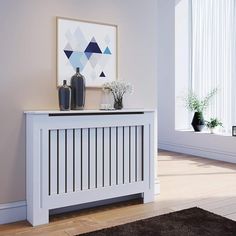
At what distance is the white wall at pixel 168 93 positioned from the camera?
5.53 m

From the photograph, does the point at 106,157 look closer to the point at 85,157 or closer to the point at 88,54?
the point at 85,157

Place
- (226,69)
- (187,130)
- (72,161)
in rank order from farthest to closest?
(187,130), (226,69), (72,161)

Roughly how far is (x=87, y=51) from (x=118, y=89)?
0.45 metres

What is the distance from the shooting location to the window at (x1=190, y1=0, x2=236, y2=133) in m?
5.11

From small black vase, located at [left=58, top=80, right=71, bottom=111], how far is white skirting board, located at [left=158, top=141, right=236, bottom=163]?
10.5 ft

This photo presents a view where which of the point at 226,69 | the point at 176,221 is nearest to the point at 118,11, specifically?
the point at 176,221

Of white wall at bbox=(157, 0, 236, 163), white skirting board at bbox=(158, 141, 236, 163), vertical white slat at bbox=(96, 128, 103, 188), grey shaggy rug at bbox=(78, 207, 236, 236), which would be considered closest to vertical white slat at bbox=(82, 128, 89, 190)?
vertical white slat at bbox=(96, 128, 103, 188)

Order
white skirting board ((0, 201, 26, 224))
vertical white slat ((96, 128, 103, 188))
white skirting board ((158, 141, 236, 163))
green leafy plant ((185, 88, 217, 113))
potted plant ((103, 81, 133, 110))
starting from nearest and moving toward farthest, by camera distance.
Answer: white skirting board ((0, 201, 26, 224)) → vertical white slat ((96, 128, 103, 188)) → potted plant ((103, 81, 133, 110)) → white skirting board ((158, 141, 236, 163)) → green leafy plant ((185, 88, 217, 113))

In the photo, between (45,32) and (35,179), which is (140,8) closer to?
(45,32)

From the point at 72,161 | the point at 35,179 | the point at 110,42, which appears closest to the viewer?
the point at 35,179

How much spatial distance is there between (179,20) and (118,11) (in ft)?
10.4

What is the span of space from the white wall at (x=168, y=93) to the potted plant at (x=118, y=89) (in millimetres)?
2783

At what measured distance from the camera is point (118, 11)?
302 centimetres

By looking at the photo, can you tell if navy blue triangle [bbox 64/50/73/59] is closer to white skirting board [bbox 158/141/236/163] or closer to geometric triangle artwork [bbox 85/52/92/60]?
geometric triangle artwork [bbox 85/52/92/60]
